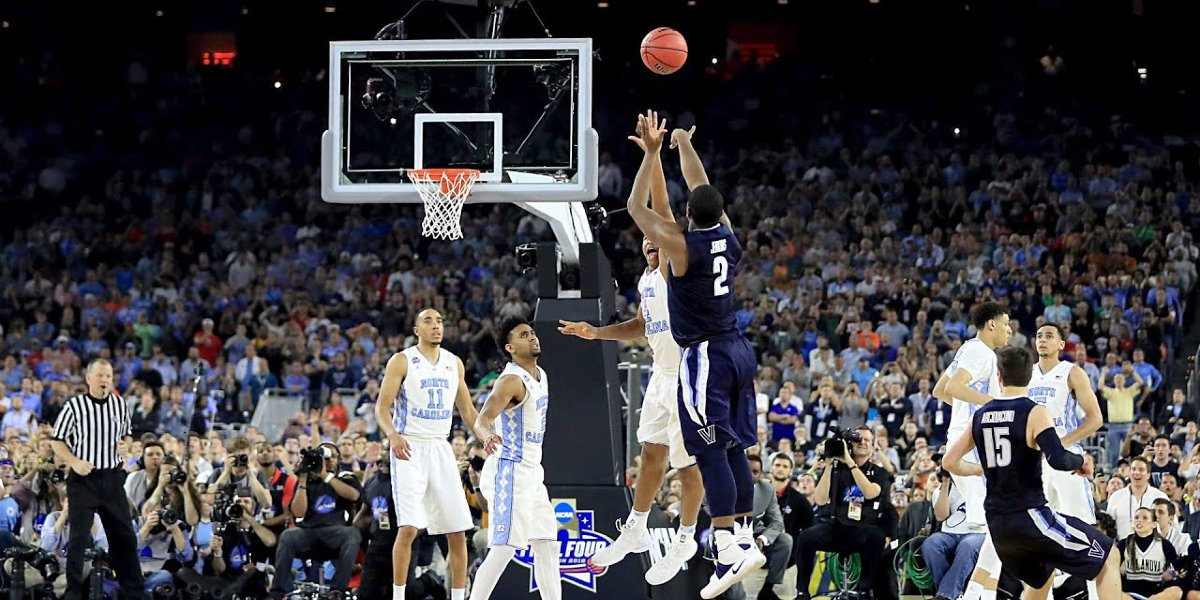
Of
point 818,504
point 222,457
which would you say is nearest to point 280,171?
point 222,457

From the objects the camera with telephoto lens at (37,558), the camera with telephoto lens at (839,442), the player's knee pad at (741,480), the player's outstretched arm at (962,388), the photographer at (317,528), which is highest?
the player's outstretched arm at (962,388)

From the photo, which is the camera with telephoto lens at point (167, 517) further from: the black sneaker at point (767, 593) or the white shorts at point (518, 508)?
the black sneaker at point (767, 593)

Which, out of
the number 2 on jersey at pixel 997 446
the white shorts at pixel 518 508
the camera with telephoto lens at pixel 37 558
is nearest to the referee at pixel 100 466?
the camera with telephoto lens at pixel 37 558

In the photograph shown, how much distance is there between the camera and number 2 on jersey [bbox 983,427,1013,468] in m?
9.15

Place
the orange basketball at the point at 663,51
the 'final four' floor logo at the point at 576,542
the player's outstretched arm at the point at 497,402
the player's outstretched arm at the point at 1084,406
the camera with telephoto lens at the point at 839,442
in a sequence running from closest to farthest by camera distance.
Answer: the orange basketball at the point at 663,51
the player's outstretched arm at the point at 1084,406
the player's outstretched arm at the point at 497,402
the 'final four' floor logo at the point at 576,542
the camera with telephoto lens at the point at 839,442

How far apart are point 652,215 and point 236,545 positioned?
7283mm

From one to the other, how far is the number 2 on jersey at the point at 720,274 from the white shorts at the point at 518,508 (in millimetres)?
2753

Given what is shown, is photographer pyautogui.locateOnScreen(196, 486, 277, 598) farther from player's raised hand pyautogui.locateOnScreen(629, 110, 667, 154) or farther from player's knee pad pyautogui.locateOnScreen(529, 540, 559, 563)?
player's raised hand pyautogui.locateOnScreen(629, 110, 667, 154)

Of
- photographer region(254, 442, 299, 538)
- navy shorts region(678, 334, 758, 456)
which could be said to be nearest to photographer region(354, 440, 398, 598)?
photographer region(254, 442, 299, 538)

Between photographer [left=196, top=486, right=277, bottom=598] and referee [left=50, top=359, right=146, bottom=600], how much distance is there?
45.3 inches

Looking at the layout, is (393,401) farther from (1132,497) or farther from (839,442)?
(1132,497)

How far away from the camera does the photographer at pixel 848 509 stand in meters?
13.7

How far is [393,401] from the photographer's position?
11695 millimetres

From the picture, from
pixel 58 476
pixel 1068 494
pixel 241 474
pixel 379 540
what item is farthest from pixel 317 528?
pixel 1068 494
